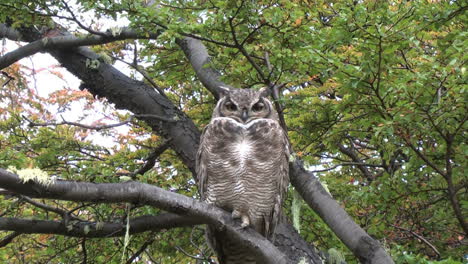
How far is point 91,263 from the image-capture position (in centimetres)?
544

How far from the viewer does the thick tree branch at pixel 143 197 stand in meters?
2.30

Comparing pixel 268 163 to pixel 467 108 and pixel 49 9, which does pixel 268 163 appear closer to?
pixel 467 108

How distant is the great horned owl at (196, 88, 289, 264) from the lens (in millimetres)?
4012

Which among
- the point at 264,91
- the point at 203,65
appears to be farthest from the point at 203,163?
the point at 203,65

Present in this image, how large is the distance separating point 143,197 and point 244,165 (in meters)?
1.41

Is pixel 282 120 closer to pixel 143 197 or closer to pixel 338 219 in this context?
pixel 338 219

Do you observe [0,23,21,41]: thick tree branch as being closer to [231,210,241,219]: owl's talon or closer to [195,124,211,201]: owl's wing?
[195,124,211,201]: owl's wing

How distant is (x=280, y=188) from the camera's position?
13.9 feet

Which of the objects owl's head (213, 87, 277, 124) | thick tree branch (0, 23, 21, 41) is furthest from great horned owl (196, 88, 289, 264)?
thick tree branch (0, 23, 21, 41)

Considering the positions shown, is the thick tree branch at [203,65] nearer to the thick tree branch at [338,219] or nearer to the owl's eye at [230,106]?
the owl's eye at [230,106]

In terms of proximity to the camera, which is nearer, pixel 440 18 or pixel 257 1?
pixel 440 18

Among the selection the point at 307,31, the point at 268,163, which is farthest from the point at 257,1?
the point at 268,163

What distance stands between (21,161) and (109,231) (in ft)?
3.03

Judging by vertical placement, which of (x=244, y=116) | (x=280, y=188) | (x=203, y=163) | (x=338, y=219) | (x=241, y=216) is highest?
(x=244, y=116)
